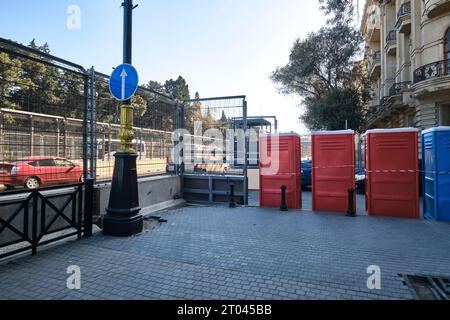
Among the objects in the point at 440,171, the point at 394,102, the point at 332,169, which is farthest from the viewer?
the point at 394,102

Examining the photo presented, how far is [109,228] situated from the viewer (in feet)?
18.2

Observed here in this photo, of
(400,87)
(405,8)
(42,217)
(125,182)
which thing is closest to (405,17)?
(405,8)

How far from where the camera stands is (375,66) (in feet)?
95.6

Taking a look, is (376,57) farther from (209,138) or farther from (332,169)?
(332,169)

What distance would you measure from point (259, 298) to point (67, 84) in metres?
5.13

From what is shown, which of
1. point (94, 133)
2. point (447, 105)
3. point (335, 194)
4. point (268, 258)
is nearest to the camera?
point (268, 258)

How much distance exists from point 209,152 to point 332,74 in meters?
21.3

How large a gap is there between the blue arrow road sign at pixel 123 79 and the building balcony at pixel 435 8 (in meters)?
17.3

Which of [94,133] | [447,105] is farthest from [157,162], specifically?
[447,105]

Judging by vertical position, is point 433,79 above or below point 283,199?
above

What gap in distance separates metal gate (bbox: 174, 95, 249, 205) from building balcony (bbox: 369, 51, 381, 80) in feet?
82.0

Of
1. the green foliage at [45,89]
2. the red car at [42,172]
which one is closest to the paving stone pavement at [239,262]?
the red car at [42,172]

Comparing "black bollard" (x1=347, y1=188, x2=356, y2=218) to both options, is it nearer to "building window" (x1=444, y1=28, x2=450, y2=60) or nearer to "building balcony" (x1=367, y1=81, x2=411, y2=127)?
"building window" (x1=444, y1=28, x2=450, y2=60)
